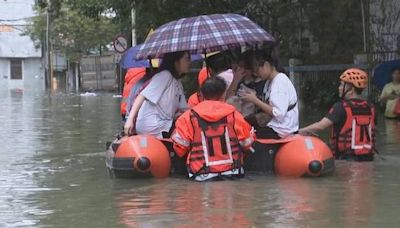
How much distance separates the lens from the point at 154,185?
775 cm

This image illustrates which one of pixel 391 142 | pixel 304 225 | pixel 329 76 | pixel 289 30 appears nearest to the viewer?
pixel 304 225

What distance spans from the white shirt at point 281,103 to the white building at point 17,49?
6247cm

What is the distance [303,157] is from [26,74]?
66.0 meters

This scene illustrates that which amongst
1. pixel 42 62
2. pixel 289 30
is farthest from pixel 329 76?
pixel 42 62

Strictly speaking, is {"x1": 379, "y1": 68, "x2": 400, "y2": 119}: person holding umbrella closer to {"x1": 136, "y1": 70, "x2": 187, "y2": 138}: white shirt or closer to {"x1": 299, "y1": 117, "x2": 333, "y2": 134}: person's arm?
{"x1": 299, "y1": 117, "x2": 333, "y2": 134}: person's arm

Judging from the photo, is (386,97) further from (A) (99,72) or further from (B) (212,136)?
(A) (99,72)

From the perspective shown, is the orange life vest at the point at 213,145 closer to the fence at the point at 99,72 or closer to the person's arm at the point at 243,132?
the person's arm at the point at 243,132

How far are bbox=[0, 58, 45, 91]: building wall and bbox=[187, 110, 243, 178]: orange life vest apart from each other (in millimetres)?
63155

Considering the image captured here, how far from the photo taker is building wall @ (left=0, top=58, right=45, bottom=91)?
69.7m

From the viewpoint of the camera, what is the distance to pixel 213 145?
756 cm

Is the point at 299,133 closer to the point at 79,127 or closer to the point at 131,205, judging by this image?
the point at 131,205

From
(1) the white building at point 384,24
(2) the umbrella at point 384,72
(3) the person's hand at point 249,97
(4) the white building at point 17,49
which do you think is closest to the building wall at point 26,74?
(4) the white building at point 17,49

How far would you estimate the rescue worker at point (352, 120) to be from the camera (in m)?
8.58

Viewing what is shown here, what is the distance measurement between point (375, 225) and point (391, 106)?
9894 millimetres
